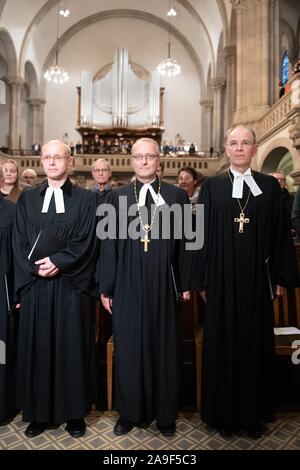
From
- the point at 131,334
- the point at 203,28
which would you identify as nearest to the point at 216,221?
the point at 131,334

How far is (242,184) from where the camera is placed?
2.84 m

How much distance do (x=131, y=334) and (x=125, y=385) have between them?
357 mm

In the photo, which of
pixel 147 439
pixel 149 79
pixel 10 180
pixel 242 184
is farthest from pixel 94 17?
pixel 147 439

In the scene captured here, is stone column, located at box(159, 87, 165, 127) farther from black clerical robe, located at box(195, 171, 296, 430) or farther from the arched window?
black clerical robe, located at box(195, 171, 296, 430)

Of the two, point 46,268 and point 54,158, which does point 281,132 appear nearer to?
point 54,158

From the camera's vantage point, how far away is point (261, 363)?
8.90 ft

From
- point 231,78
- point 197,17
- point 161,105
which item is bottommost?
point 231,78

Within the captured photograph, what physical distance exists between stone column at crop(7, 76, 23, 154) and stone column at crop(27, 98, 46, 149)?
2.44 meters

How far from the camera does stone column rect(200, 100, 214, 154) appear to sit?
21.4 metres

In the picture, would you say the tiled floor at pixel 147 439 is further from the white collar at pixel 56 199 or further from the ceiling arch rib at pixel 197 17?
the ceiling arch rib at pixel 197 17

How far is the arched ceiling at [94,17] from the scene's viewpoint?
1745cm

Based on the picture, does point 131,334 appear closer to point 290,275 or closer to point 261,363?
point 261,363

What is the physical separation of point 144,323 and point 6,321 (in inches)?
40.6
